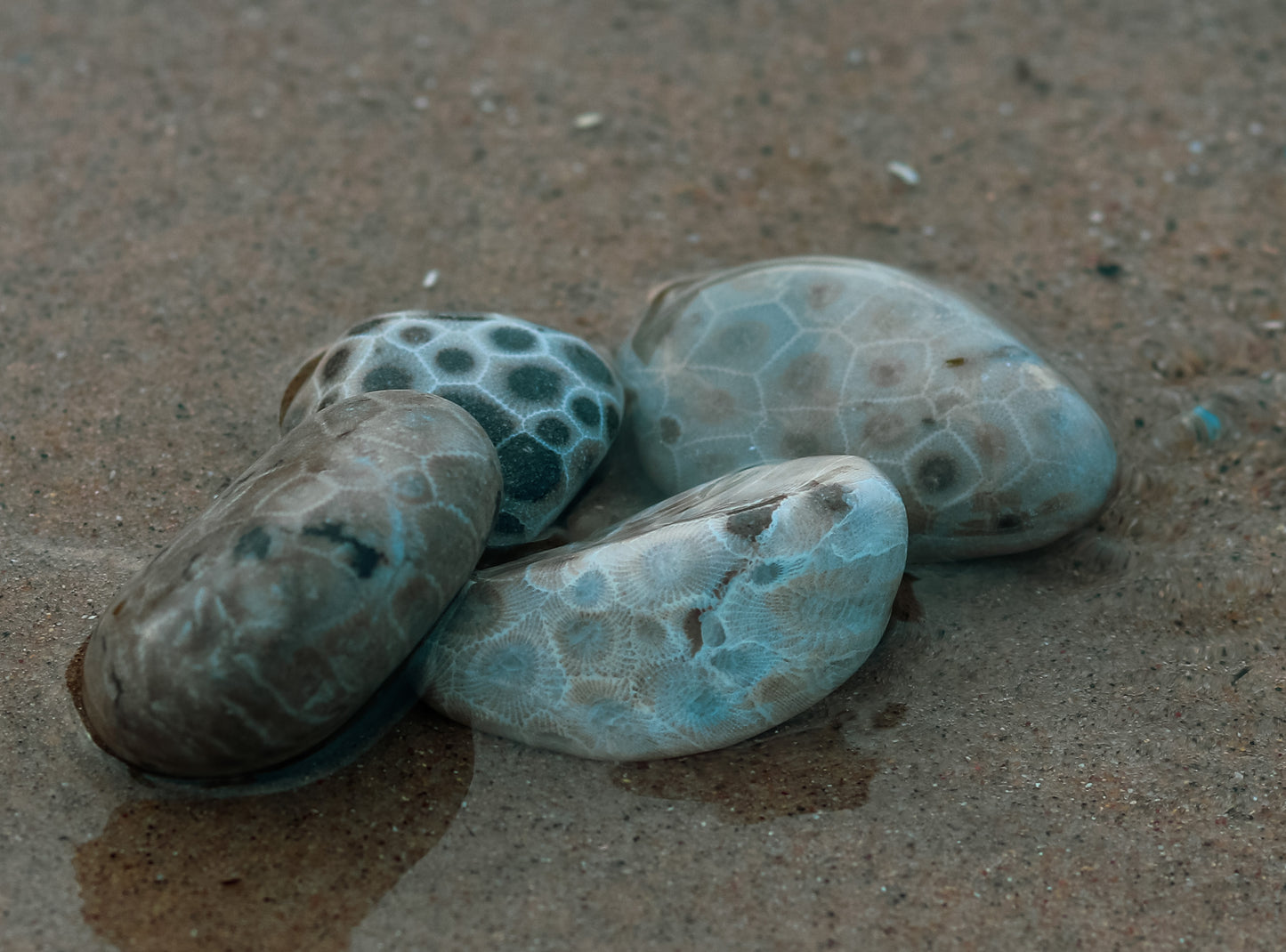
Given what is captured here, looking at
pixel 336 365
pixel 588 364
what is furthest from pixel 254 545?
pixel 588 364

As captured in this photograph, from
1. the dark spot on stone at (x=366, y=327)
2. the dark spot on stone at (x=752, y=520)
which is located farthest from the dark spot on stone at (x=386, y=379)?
the dark spot on stone at (x=752, y=520)

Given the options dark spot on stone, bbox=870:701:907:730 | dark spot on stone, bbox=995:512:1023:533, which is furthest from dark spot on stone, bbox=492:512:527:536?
dark spot on stone, bbox=995:512:1023:533

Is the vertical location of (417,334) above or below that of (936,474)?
above

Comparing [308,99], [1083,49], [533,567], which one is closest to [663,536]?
[533,567]

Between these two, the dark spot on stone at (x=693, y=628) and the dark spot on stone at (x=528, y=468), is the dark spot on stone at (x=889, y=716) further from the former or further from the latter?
the dark spot on stone at (x=528, y=468)

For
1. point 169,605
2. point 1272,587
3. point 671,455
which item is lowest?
point 1272,587

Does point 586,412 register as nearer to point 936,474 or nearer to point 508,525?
point 508,525

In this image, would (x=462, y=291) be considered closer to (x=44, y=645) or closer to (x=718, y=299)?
(x=718, y=299)
